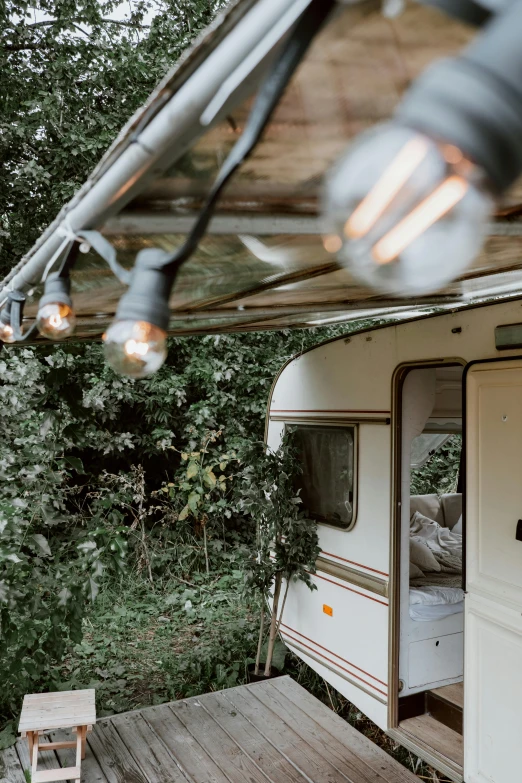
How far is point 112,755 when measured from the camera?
154 inches

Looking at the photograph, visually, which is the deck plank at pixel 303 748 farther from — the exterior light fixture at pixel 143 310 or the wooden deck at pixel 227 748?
the exterior light fixture at pixel 143 310

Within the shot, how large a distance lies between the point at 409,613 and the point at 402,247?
4333mm

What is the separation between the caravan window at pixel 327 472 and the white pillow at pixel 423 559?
1096 millimetres

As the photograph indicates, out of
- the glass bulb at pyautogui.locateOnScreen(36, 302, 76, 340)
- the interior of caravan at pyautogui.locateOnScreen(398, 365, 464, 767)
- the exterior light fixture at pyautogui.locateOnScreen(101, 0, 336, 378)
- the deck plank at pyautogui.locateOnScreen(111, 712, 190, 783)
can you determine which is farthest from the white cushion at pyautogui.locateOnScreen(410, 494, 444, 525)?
the exterior light fixture at pyautogui.locateOnScreen(101, 0, 336, 378)

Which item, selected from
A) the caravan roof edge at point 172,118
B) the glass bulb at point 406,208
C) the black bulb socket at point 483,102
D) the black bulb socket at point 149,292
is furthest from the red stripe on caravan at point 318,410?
the black bulb socket at point 483,102

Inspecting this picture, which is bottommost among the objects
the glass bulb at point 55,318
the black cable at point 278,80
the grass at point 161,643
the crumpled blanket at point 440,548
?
the grass at point 161,643

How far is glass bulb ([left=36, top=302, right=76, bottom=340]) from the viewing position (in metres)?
1.61

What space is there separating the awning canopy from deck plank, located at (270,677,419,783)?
3.05 meters

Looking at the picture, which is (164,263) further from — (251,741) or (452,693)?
(452,693)

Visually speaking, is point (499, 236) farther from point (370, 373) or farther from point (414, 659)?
point (414, 659)

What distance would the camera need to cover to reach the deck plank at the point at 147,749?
3.69m

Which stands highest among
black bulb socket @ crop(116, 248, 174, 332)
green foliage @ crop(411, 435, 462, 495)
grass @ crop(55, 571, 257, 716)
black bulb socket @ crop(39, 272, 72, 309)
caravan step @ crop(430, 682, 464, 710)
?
black bulb socket @ crop(39, 272, 72, 309)

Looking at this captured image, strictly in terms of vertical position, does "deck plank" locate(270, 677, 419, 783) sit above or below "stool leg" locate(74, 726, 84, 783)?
below

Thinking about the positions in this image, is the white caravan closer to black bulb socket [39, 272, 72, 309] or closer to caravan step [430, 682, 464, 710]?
caravan step [430, 682, 464, 710]
